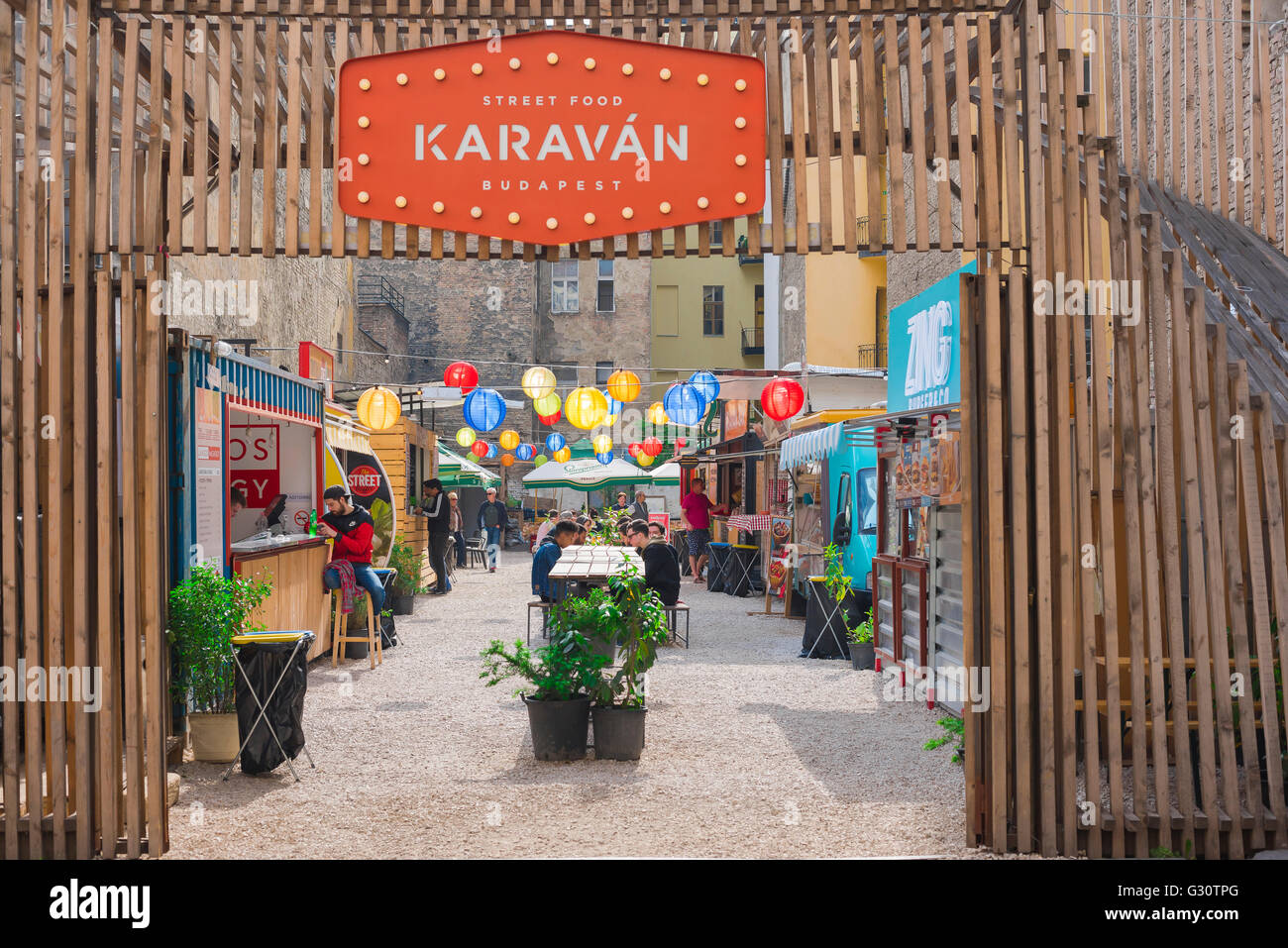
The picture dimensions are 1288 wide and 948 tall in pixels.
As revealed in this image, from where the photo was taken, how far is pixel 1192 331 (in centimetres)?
524

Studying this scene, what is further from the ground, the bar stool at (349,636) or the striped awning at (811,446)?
the striped awning at (811,446)

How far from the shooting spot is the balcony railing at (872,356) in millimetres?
25484

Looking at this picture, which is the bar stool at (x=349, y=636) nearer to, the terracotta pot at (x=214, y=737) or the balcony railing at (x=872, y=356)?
the terracotta pot at (x=214, y=737)

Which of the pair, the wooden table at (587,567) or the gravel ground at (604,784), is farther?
the wooden table at (587,567)

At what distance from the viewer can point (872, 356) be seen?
84.0 ft

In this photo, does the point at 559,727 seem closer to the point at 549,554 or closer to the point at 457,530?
the point at 549,554

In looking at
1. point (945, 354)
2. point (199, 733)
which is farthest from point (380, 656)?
point (945, 354)

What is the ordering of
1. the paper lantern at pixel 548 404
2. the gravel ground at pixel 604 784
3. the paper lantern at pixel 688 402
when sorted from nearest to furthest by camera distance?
1. the gravel ground at pixel 604 784
2. the paper lantern at pixel 688 402
3. the paper lantern at pixel 548 404

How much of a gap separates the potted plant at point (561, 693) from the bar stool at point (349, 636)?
4491 mm

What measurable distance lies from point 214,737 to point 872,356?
66.2 feet

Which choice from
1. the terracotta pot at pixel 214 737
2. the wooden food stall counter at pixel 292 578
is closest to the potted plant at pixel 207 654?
the terracotta pot at pixel 214 737

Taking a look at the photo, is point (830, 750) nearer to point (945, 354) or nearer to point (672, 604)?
point (945, 354)

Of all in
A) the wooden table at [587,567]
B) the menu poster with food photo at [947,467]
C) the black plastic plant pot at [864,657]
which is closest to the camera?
the menu poster with food photo at [947,467]

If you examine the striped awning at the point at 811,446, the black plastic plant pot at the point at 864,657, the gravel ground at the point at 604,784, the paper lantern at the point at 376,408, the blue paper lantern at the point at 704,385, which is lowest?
the gravel ground at the point at 604,784
